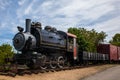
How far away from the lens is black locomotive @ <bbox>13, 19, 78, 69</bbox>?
19494 mm

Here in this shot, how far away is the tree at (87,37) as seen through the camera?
49312 mm

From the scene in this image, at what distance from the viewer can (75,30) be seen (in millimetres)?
62906

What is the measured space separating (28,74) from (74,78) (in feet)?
11.3

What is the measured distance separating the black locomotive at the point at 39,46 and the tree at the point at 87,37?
23.6 meters

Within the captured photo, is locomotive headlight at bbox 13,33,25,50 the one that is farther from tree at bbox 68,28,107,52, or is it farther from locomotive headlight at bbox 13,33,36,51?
tree at bbox 68,28,107,52

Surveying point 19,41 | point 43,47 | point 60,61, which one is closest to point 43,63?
point 43,47

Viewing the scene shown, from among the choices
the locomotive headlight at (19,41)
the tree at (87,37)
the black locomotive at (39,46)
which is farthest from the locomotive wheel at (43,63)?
the tree at (87,37)

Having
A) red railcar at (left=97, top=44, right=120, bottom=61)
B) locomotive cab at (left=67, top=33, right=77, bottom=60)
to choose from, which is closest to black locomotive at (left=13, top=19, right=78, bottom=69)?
locomotive cab at (left=67, top=33, right=77, bottom=60)

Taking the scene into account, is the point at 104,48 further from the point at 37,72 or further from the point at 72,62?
the point at 37,72

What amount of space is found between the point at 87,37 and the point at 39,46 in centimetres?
5068

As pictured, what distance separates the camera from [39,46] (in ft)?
68.4

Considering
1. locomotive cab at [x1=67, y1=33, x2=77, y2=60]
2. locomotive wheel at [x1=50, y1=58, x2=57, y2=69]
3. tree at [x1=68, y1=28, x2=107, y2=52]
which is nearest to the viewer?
Result: locomotive wheel at [x1=50, y1=58, x2=57, y2=69]

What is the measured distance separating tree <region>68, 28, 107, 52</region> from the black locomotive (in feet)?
77.4

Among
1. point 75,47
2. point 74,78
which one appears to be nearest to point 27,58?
point 74,78
